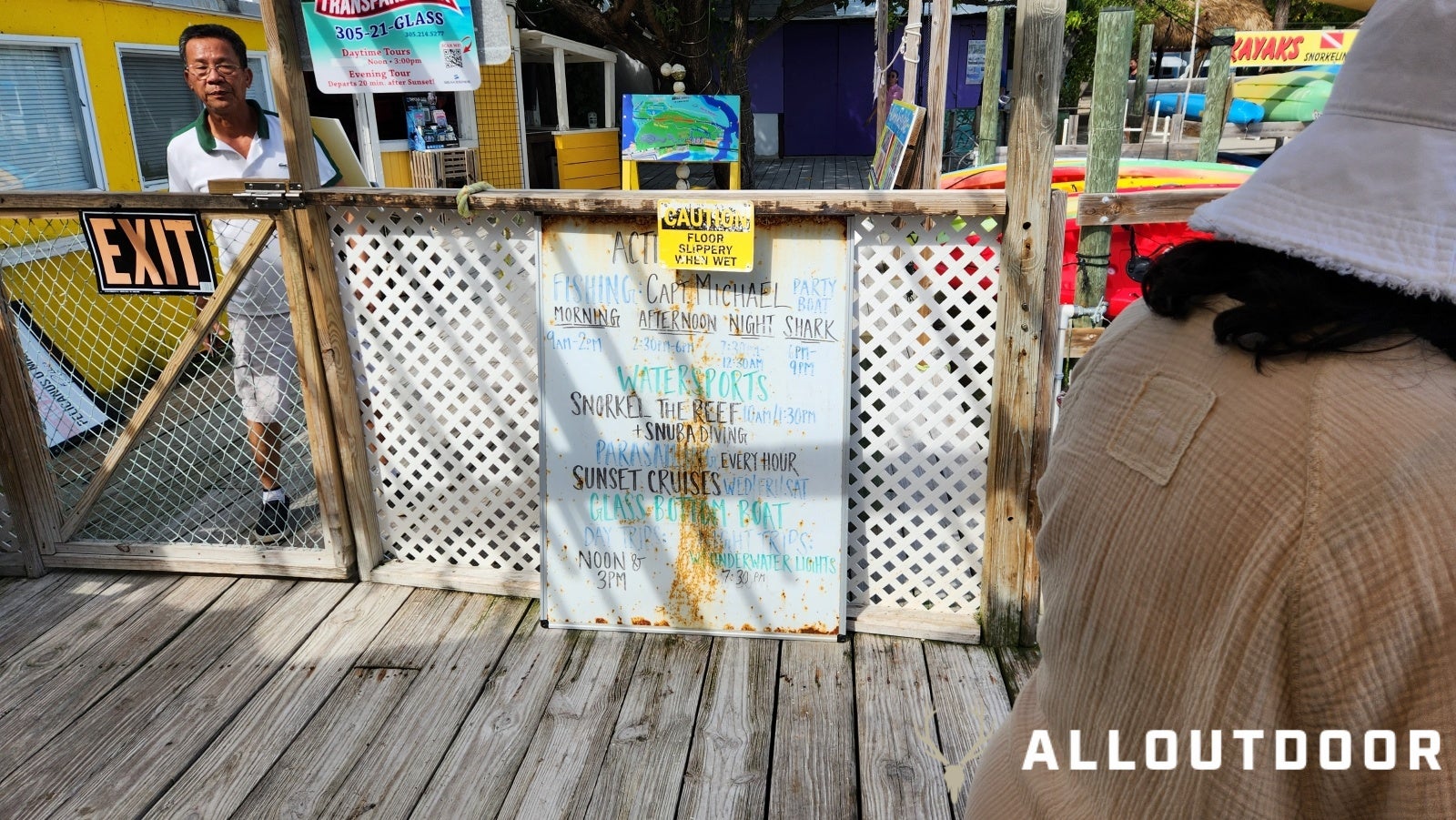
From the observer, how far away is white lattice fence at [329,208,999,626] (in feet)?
9.43

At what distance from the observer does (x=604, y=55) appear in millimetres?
13062

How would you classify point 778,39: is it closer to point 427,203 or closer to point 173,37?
point 173,37

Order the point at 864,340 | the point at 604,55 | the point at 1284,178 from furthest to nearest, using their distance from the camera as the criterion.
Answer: the point at 604,55
the point at 864,340
the point at 1284,178

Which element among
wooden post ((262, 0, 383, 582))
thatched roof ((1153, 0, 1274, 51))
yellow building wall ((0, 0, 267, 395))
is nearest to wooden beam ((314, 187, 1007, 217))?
wooden post ((262, 0, 383, 582))

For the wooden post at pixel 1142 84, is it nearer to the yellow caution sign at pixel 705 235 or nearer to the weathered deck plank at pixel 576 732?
the yellow caution sign at pixel 705 235

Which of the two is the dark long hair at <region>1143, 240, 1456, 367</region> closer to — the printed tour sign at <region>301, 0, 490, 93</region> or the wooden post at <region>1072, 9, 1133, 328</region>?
the printed tour sign at <region>301, 0, 490, 93</region>

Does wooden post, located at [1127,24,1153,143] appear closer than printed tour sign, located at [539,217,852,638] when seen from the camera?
No

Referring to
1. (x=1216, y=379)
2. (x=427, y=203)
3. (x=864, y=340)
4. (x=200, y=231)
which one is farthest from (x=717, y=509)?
(x=1216, y=379)

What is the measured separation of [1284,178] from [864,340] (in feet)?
7.21

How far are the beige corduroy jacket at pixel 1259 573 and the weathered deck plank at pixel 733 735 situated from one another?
1.63 m

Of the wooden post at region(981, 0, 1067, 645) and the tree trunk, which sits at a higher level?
the tree trunk

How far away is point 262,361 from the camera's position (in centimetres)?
383

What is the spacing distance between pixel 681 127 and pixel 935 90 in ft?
11.6

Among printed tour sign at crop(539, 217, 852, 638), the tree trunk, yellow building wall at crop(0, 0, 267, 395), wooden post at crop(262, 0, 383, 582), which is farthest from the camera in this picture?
the tree trunk
